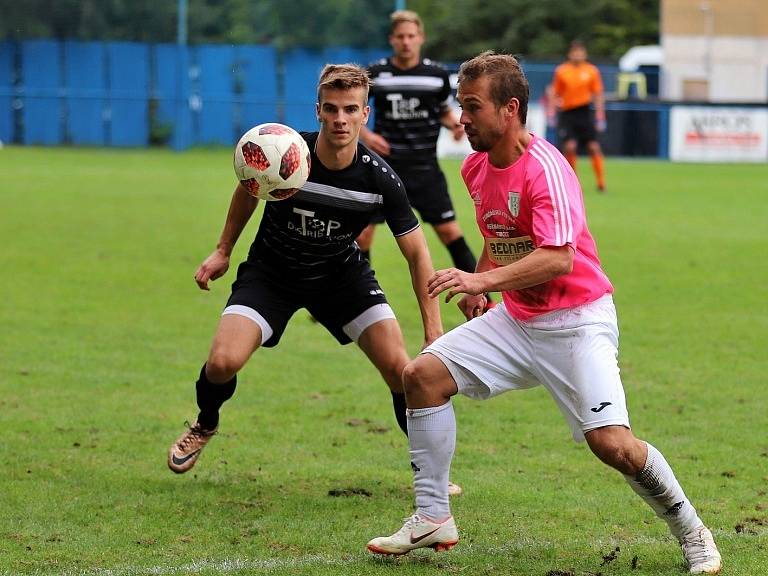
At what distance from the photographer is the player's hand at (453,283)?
4426 mm

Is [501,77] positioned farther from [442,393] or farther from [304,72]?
[304,72]

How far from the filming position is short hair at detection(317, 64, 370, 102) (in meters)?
5.50

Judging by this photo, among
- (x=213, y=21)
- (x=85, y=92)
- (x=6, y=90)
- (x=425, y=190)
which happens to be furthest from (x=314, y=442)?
(x=6, y=90)

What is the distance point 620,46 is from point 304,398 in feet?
158

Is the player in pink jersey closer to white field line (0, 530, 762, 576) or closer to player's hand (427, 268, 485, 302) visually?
player's hand (427, 268, 485, 302)

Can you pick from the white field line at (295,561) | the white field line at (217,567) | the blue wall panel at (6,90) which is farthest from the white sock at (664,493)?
the blue wall panel at (6,90)

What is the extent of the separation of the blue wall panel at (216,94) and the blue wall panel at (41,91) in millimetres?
4061

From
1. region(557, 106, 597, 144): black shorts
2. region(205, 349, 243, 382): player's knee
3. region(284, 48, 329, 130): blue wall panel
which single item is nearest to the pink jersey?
region(205, 349, 243, 382): player's knee

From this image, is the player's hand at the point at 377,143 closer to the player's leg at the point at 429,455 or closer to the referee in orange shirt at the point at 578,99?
the player's leg at the point at 429,455

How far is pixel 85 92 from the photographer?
3684cm

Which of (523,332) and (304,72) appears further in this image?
(304,72)

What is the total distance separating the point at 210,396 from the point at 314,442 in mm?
976

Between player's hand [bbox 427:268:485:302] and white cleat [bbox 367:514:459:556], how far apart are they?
919 millimetres

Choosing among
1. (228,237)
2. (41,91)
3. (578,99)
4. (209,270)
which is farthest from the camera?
(41,91)
